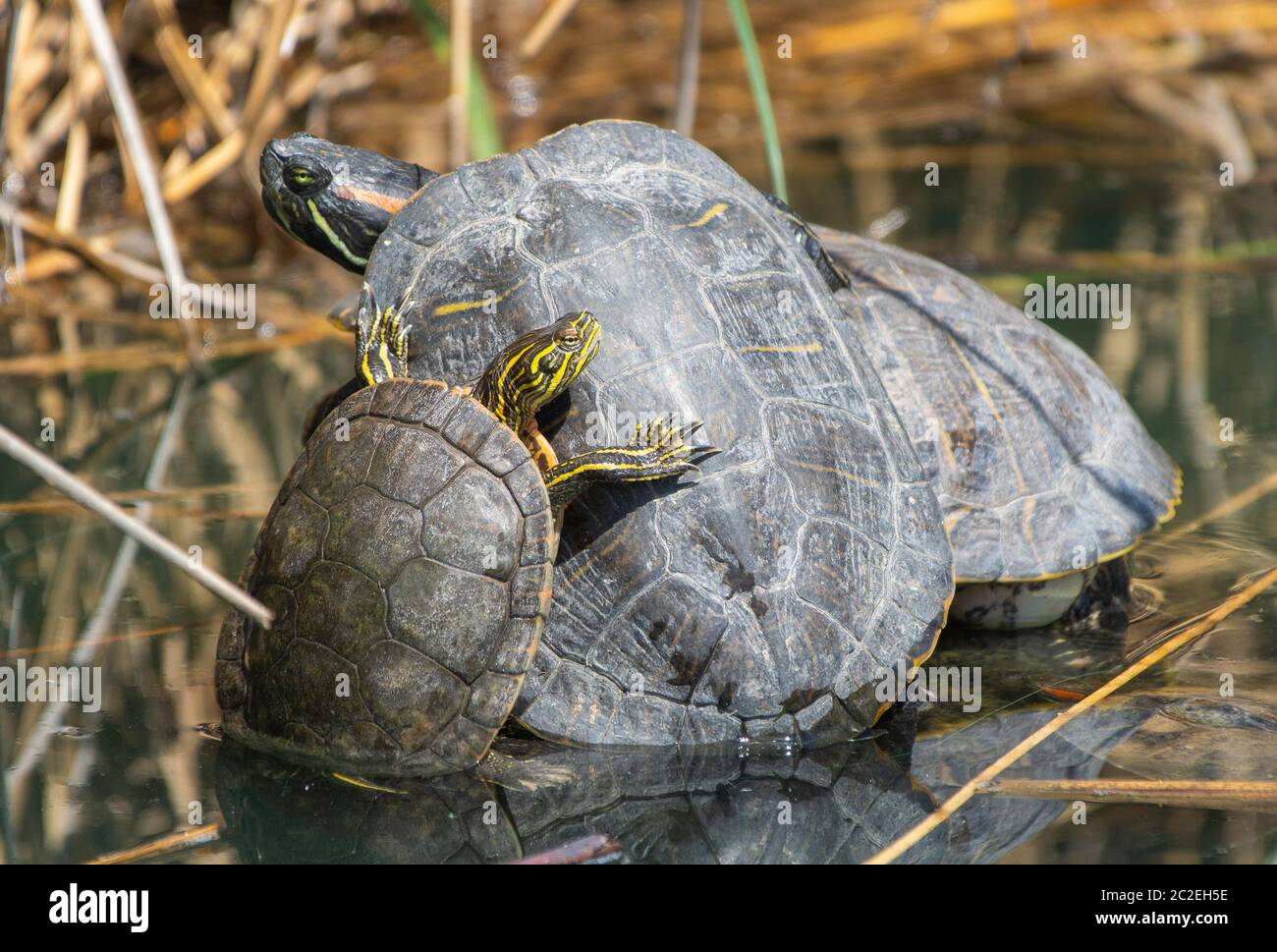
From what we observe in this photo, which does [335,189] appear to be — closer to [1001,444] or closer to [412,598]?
[412,598]

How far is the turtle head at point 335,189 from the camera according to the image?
3717 millimetres

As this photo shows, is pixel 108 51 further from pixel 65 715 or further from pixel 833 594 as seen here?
pixel 833 594

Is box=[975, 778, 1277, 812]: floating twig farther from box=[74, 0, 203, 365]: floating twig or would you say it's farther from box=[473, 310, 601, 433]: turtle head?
box=[74, 0, 203, 365]: floating twig

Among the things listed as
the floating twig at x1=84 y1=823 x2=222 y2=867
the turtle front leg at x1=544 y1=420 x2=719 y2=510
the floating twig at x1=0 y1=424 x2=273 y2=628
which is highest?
the floating twig at x1=0 y1=424 x2=273 y2=628

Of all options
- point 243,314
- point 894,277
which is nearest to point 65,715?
point 894,277

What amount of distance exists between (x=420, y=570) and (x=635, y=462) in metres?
0.55

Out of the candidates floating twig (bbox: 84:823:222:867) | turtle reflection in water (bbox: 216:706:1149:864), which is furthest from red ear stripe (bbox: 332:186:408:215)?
floating twig (bbox: 84:823:222:867)

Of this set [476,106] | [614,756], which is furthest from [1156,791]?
[476,106]

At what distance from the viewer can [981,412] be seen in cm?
400

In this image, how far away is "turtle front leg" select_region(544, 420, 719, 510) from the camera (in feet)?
10.3

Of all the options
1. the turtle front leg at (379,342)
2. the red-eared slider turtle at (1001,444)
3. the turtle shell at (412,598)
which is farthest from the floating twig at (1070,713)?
the turtle front leg at (379,342)

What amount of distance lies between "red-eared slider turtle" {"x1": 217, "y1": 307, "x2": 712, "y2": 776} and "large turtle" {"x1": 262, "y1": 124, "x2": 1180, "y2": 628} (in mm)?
744
